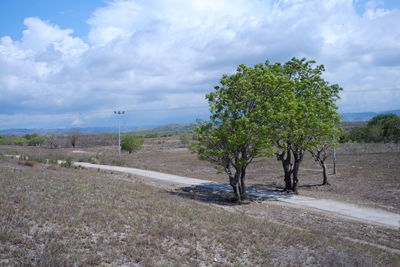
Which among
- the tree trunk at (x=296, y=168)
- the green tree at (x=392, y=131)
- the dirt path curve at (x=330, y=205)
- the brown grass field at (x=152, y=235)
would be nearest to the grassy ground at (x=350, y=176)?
the tree trunk at (x=296, y=168)

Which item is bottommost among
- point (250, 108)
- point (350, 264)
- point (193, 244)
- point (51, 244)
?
point (350, 264)

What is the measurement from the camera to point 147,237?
813 cm

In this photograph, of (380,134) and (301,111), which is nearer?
(301,111)

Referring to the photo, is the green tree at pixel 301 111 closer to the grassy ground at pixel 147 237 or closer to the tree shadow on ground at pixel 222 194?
the tree shadow on ground at pixel 222 194

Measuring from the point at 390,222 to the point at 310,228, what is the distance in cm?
483

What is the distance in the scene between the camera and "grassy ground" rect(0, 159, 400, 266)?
273 inches

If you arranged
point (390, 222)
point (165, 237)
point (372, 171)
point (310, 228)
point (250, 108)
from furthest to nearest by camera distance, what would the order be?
point (372, 171), point (250, 108), point (390, 222), point (310, 228), point (165, 237)

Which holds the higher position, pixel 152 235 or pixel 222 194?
pixel 152 235

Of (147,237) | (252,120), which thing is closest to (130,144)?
(252,120)

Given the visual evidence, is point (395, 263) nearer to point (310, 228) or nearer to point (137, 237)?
point (310, 228)

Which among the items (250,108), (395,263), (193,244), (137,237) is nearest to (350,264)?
(395,263)

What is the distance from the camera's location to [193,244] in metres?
8.23

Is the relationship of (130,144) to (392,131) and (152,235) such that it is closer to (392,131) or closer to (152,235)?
(392,131)

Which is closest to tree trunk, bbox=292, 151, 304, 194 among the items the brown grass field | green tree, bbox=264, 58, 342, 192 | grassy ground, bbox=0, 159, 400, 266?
green tree, bbox=264, 58, 342, 192
